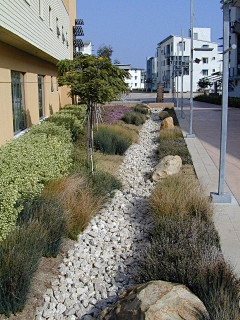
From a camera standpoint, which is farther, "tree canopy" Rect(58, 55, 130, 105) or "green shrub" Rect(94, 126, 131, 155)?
"green shrub" Rect(94, 126, 131, 155)

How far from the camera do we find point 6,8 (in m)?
9.05

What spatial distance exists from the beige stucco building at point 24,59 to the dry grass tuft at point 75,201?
11.3 feet

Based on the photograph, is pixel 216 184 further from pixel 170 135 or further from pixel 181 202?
pixel 170 135

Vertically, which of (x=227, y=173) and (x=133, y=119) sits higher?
(x=133, y=119)

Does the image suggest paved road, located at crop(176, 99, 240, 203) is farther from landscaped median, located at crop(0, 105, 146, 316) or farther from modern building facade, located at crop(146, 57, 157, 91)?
modern building facade, located at crop(146, 57, 157, 91)

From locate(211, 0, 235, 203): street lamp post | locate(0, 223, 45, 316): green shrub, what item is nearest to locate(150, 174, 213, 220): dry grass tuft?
locate(211, 0, 235, 203): street lamp post

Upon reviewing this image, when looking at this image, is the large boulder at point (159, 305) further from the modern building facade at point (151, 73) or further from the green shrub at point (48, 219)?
the modern building facade at point (151, 73)

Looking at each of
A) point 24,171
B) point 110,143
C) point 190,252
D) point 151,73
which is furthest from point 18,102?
point 151,73

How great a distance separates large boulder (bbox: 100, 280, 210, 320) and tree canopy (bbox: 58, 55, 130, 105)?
222 inches

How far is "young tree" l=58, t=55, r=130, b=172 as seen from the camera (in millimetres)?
8836

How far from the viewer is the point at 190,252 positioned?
467 cm

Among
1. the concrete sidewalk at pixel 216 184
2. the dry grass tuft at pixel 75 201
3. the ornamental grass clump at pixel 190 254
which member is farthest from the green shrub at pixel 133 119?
the ornamental grass clump at pixel 190 254

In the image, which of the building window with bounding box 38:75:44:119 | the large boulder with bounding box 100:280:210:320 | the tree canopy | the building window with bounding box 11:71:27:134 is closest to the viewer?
the large boulder with bounding box 100:280:210:320

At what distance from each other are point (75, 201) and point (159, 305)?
3.46 meters
